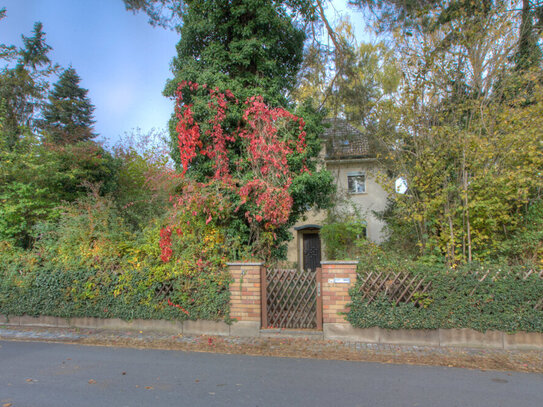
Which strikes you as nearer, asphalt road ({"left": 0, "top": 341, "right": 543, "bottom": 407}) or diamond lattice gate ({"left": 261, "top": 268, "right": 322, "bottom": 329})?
asphalt road ({"left": 0, "top": 341, "right": 543, "bottom": 407})

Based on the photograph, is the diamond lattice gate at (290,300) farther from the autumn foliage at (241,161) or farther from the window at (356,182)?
the window at (356,182)

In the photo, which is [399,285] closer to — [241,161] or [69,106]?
[241,161]

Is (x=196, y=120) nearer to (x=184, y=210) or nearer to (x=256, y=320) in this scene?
(x=184, y=210)

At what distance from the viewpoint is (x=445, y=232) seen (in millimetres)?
7523

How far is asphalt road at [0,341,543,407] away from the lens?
4113 millimetres

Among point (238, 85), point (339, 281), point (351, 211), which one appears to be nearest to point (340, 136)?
point (351, 211)

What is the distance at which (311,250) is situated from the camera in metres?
17.2

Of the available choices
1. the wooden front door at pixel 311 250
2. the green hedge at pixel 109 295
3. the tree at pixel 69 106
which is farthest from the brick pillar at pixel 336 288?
the tree at pixel 69 106

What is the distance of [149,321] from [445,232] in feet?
22.3

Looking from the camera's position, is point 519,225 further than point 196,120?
No

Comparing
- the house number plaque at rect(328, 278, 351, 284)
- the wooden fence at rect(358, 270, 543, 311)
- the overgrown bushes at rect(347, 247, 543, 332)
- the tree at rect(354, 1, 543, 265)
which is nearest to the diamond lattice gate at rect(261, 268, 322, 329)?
the house number plaque at rect(328, 278, 351, 284)

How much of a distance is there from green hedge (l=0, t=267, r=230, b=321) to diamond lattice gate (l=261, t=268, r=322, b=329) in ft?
2.91

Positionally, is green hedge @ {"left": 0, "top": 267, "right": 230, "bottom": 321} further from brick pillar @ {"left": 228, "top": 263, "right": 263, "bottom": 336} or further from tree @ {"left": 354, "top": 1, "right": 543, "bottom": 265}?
tree @ {"left": 354, "top": 1, "right": 543, "bottom": 265}

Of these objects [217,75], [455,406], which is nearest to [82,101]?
[217,75]
